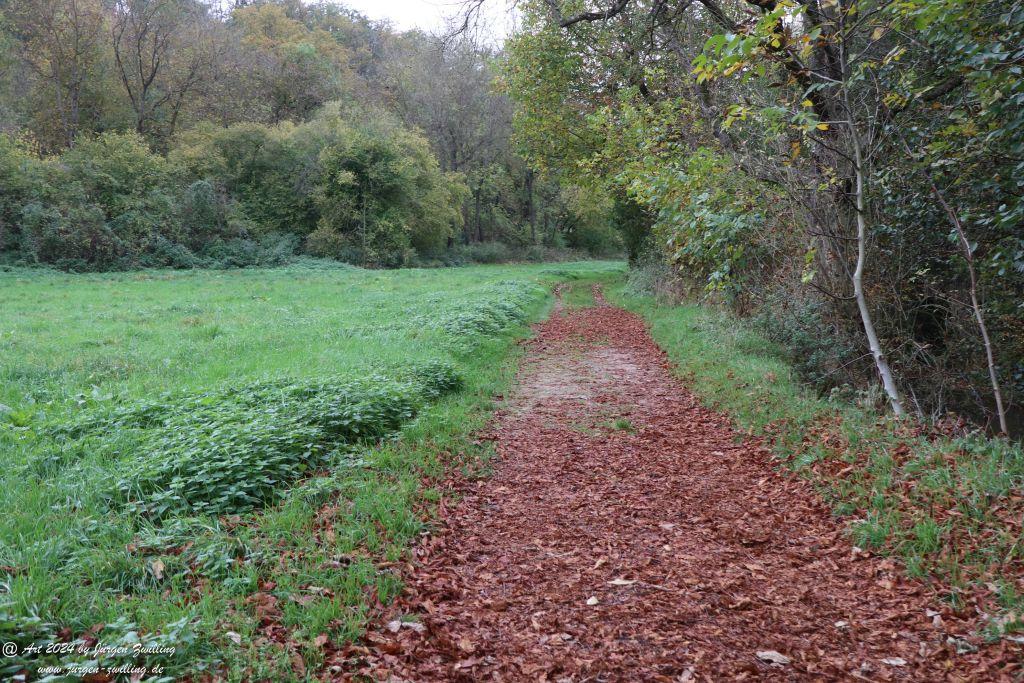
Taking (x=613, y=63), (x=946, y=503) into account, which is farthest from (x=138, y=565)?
(x=613, y=63)

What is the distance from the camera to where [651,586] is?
4.09 meters

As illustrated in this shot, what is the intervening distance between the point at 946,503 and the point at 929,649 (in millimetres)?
1632

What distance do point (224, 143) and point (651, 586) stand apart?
1598 inches

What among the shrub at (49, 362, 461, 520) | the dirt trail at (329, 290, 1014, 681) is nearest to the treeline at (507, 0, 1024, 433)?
the dirt trail at (329, 290, 1014, 681)

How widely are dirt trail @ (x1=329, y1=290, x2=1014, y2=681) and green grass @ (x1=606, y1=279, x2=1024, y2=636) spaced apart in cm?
21

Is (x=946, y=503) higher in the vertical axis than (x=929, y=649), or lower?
higher

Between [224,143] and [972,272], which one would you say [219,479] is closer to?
[972,272]

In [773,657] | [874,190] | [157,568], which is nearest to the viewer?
[773,657]

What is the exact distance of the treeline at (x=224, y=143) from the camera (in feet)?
97.9

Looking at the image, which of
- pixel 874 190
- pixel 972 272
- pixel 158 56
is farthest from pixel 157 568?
pixel 158 56

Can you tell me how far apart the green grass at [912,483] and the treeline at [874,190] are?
2.79 ft

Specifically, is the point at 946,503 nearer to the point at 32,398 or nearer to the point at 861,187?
the point at 861,187

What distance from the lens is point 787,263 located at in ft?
33.4

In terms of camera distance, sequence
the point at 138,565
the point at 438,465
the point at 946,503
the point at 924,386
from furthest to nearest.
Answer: the point at 924,386 → the point at 438,465 → the point at 946,503 → the point at 138,565
